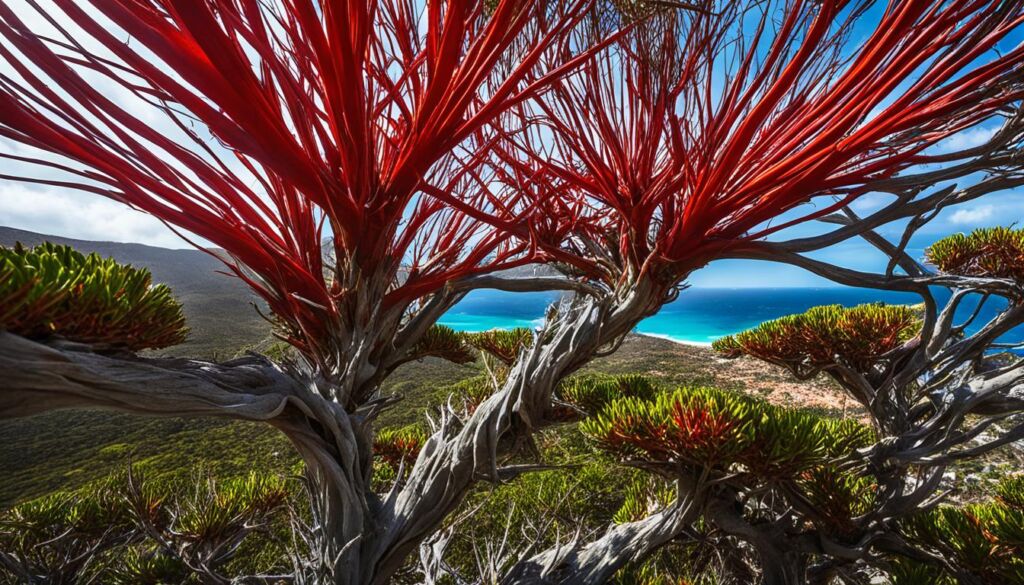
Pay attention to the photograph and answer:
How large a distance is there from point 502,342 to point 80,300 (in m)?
1.21

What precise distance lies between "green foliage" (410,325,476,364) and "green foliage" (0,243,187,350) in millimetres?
643

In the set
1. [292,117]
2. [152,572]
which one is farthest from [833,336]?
[152,572]

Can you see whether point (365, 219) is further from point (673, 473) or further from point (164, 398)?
point (673, 473)

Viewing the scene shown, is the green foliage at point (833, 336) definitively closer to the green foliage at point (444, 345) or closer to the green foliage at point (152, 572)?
the green foliage at point (444, 345)

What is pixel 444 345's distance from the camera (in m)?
1.20

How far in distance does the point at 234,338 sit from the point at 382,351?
936 centimetres

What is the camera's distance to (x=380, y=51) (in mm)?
526

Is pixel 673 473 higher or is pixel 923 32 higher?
pixel 923 32

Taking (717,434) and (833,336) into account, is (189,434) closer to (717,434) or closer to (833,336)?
(717,434)

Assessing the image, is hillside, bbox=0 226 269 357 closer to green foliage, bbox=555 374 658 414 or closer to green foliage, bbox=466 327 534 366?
green foliage, bbox=466 327 534 366

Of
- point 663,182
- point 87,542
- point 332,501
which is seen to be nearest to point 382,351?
point 332,501

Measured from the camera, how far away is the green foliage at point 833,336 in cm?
104

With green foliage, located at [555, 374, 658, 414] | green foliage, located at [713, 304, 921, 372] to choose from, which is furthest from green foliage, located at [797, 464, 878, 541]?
green foliage, located at [555, 374, 658, 414]

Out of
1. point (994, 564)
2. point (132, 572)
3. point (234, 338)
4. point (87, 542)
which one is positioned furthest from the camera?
point (234, 338)
